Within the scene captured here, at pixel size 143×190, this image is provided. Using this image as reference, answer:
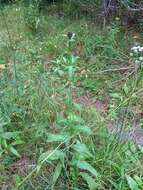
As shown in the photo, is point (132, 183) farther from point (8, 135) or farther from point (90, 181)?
point (8, 135)

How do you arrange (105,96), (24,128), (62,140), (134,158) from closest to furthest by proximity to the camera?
(62,140), (134,158), (24,128), (105,96)

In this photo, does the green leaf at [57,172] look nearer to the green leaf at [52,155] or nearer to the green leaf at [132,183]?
the green leaf at [52,155]

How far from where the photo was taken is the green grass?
2172 millimetres

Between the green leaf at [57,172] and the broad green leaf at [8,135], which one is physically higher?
the broad green leaf at [8,135]

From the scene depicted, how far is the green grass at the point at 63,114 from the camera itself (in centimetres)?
217

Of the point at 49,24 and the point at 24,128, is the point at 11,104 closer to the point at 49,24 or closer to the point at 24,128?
the point at 24,128

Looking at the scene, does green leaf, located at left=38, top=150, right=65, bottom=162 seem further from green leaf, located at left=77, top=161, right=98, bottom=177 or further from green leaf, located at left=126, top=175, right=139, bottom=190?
green leaf, located at left=126, top=175, right=139, bottom=190

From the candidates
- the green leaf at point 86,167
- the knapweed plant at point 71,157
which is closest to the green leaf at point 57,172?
the knapweed plant at point 71,157

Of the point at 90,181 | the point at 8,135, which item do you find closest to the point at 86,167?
the point at 90,181

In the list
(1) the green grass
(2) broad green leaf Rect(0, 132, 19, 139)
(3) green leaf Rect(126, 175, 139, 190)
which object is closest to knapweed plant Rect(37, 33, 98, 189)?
(1) the green grass

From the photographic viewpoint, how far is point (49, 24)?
4.24 meters

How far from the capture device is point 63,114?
104 inches

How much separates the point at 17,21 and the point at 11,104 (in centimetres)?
190

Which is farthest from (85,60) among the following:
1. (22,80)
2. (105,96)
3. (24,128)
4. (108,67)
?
(24,128)
